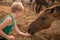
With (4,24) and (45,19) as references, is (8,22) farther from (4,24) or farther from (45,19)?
(45,19)

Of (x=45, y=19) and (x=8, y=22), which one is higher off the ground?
(x=8, y=22)

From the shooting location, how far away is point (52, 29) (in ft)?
16.3

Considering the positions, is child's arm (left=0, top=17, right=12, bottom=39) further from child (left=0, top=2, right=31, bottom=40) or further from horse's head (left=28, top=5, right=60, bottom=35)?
horse's head (left=28, top=5, right=60, bottom=35)

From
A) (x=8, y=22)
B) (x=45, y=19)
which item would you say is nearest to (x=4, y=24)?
(x=8, y=22)

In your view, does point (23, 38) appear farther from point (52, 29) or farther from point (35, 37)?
point (52, 29)

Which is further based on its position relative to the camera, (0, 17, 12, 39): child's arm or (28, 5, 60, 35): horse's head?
(28, 5, 60, 35): horse's head

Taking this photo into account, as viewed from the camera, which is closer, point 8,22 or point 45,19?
point 8,22

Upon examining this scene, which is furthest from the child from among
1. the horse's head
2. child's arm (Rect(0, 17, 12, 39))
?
the horse's head

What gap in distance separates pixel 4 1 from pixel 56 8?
523 centimetres

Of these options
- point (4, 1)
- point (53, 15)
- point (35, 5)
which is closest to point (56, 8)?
point (53, 15)

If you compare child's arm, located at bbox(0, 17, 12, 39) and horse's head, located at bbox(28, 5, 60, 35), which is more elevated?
child's arm, located at bbox(0, 17, 12, 39)

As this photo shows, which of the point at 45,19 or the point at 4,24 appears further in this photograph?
the point at 45,19

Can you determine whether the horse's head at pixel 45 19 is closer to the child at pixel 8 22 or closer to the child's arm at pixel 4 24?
the child at pixel 8 22

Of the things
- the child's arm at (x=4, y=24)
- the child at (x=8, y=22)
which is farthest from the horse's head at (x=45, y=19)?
the child's arm at (x=4, y=24)
